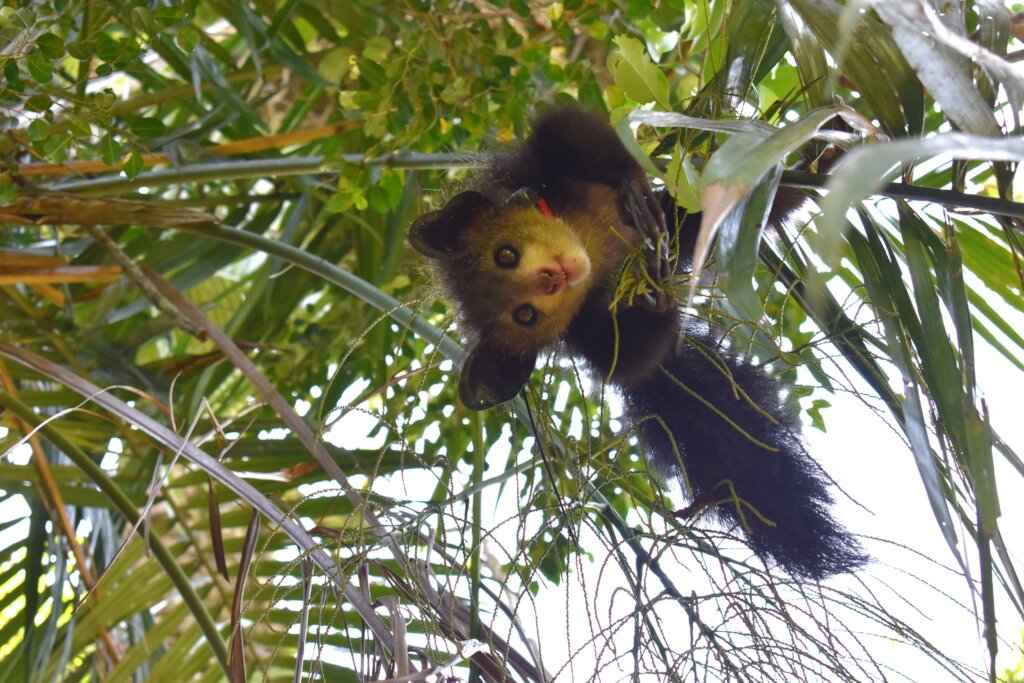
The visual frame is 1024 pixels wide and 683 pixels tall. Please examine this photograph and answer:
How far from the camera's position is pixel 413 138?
80.7 inches

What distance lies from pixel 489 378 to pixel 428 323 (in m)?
0.16

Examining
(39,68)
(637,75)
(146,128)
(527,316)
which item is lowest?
(637,75)

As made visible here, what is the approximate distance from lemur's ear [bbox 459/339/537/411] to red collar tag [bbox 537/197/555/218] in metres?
0.42

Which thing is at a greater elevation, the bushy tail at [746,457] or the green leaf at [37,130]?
the green leaf at [37,130]

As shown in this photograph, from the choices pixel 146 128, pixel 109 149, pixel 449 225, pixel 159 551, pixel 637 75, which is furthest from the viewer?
pixel 449 225

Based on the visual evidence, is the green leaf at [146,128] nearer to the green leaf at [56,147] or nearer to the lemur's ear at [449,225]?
the green leaf at [56,147]

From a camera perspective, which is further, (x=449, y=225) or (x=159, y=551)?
(x=449, y=225)

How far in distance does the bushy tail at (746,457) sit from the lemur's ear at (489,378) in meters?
0.24

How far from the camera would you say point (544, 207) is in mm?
2080

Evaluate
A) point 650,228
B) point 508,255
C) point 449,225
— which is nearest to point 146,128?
point 449,225

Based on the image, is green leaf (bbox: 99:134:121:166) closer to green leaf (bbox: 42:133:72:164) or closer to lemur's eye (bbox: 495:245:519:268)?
green leaf (bbox: 42:133:72:164)

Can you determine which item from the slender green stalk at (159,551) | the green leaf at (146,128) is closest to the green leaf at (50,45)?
the green leaf at (146,128)

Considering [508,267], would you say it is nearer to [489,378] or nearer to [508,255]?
[508,255]

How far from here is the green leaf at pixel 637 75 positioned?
3.90 feet
